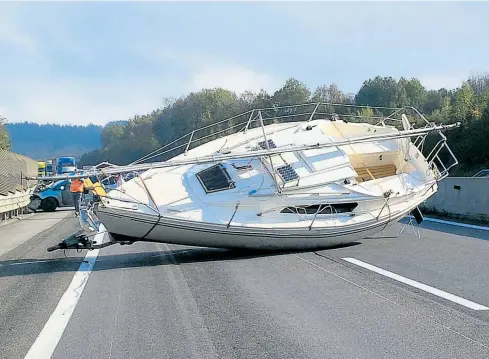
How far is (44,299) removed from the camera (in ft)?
29.7

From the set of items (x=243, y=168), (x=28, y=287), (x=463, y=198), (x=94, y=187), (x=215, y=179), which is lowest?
(x=463, y=198)

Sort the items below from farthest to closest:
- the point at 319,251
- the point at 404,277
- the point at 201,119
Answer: the point at 201,119 → the point at 319,251 → the point at 404,277

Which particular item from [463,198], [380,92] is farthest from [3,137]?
[463,198]

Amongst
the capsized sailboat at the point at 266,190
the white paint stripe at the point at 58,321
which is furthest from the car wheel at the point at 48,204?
the white paint stripe at the point at 58,321

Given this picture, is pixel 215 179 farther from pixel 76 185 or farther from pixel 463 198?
pixel 463 198

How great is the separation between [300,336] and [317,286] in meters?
2.75

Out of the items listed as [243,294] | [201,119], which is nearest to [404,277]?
[243,294]

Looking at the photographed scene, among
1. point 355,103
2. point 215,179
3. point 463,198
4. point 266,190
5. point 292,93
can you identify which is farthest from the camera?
point 355,103

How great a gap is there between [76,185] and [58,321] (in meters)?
4.65

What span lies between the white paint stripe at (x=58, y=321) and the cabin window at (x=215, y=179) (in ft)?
9.64

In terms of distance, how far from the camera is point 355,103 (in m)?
62.6

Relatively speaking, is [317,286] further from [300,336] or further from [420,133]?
[420,133]

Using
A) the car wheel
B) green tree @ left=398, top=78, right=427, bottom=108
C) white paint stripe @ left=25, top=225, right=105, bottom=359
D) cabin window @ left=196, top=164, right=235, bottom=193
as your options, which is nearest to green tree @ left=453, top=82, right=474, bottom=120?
green tree @ left=398, top=78, right=427, bottom=108

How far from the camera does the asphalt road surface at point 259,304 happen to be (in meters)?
6.32
